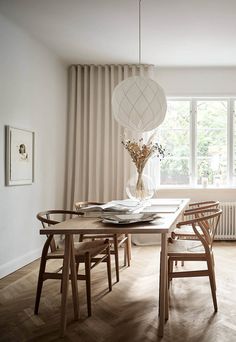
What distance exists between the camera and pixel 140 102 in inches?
126

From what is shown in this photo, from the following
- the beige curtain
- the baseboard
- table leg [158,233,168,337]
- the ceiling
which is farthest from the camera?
the beige curtain

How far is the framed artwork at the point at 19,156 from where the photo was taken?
13.0 ft

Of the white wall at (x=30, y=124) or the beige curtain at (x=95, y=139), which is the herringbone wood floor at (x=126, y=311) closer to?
the white wall at (x=30, y=124)

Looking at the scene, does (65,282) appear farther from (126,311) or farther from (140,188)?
(140,188)

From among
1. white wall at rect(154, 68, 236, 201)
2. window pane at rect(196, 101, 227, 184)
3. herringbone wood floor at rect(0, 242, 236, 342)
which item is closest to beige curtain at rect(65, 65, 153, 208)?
white wall at rect(154, 68, 236, 201)

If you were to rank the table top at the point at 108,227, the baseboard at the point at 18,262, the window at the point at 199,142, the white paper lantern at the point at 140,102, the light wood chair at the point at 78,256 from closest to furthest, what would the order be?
the table top at the point at 108,227, the light wood chair at the point at 78,256, the white paper lantern at the point at 140,102, the baseboard at the point at 18,262, the window at the point at 199,142

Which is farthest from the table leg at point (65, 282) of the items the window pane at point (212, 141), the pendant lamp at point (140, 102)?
the window pane at point (212, 141)

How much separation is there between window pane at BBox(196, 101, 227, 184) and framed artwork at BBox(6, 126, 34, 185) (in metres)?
2.68

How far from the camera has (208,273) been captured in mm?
2848

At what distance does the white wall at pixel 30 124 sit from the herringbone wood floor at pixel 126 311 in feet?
1.53

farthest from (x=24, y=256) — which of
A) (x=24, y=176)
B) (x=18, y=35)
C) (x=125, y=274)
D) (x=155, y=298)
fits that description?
(x=18, y=35)

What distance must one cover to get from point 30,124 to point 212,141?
286 centimetres

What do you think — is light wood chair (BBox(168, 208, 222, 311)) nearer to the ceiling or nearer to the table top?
the table top

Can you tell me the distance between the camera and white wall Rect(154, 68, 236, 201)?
18.8 ft
